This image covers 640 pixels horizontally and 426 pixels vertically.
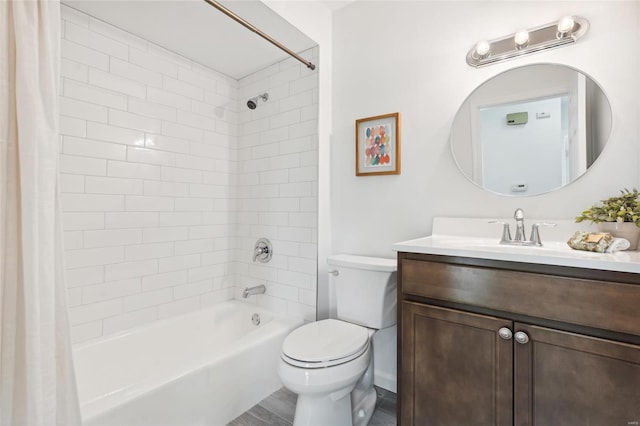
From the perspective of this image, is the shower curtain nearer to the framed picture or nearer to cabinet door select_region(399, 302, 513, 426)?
cabinet door select_region(399, 302, 513, 426)

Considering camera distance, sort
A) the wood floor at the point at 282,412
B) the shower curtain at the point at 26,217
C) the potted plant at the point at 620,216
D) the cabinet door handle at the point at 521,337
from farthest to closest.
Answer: the wood floor at the point at 282,412 → the potted plant at the point at 620,216 → the cabinet door handle at the point at 521,337 → the shower curtain at the point at 26,217

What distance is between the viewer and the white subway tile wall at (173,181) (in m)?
1.76

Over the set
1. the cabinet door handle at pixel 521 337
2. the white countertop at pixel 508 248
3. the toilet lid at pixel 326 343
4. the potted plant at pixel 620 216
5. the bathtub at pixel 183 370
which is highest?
the potted plant at pixel 620 216

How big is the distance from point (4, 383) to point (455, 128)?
1975 mm

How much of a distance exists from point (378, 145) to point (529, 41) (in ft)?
2.86

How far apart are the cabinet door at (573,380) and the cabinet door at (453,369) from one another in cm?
5

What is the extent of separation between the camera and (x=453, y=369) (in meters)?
1.17

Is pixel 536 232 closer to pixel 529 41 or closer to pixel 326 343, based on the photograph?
pixel 529 41

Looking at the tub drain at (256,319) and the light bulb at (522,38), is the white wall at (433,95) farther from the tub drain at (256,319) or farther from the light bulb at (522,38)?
the tub drain at (256,319)

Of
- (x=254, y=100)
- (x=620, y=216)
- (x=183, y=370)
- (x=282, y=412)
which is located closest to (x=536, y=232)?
(x=620, y=216)

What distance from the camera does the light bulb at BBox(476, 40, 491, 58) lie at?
1530 millimetres

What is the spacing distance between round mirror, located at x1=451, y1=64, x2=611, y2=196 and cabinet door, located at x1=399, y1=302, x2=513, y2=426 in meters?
0.75

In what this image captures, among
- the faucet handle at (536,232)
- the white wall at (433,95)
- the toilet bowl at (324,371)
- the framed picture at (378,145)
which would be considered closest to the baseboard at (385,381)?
the toilet bowl at (324,371)

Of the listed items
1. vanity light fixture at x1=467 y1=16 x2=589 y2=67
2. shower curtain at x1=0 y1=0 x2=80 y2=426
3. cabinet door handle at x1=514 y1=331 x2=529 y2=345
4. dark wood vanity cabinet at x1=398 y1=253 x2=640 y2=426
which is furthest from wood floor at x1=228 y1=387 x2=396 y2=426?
vanity light fixture at x1=467 y1=16 x2=589 y2=67
